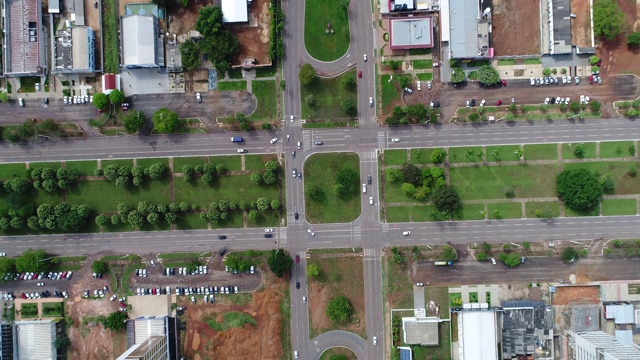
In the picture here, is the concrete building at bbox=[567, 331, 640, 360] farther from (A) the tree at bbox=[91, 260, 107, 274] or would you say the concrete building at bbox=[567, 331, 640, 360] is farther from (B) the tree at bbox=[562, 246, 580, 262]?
(A) the tree at bbox=[91, 260, 107, 274]

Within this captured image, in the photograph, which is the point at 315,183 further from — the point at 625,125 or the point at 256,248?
the point at 625,125

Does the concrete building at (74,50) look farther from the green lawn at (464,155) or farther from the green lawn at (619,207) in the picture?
the green lawn at (619,207)

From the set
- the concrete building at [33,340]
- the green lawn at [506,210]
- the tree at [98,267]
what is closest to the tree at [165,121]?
the tree at [98,267]

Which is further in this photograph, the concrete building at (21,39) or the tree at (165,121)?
the concrete building at (21,39)

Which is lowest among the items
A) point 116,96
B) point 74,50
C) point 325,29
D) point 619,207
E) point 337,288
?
point 337,288

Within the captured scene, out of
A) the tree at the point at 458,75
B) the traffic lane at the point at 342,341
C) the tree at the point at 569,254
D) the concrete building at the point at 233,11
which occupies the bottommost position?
the traffic lane at the point at 342,341

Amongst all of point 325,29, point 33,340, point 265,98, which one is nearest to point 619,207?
point 325,29

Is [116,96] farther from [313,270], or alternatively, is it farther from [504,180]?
[504,180]
